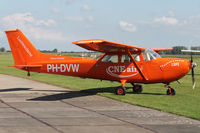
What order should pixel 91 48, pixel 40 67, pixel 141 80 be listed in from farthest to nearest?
pixel 40 67 → pixel 141 80 → pixel 91 48

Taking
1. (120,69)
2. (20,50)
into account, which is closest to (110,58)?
(120,69)

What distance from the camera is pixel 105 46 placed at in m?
13.7

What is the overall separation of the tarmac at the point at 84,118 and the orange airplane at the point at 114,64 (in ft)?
7.98

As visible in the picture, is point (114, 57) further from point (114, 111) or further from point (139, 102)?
point (114, 111)

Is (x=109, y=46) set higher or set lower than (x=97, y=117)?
higher

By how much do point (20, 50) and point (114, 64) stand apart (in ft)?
17.5

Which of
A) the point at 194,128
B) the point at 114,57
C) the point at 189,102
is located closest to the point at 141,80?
the point at 114,57

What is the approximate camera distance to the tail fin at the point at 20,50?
16.3 meters

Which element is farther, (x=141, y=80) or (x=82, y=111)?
(x=141, y=80)

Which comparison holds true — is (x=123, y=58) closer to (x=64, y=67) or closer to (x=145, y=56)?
(x=145, y=56)

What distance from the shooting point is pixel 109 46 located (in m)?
13.9

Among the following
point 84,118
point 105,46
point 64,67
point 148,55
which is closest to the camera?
point 84,118

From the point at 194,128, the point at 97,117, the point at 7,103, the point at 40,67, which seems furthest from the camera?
the point at 40,67

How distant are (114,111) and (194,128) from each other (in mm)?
3229
